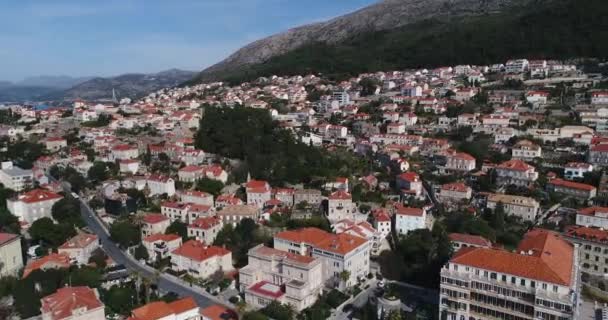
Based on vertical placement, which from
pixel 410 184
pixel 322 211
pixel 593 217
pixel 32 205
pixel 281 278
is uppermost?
pixel 410 184

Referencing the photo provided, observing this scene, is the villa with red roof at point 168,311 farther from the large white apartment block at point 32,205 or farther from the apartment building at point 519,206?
the apartment building at point 519,206

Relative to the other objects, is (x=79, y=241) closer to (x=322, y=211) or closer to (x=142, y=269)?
(x=142, y=269)

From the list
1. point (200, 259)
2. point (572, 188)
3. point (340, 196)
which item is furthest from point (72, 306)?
point (572, 188)

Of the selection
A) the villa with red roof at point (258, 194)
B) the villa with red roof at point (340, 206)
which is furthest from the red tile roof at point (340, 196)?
the villa with red roof at point (258, 194)

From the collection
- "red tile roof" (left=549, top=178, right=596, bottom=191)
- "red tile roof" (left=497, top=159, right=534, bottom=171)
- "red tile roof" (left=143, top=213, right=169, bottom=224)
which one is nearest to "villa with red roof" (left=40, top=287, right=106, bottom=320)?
"red tile roof" (left=143, top=213, right=169, bottom=224)

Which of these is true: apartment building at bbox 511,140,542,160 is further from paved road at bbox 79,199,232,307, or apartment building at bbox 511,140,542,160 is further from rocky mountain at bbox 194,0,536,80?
rocky mountain at bbox 194,0,536,80

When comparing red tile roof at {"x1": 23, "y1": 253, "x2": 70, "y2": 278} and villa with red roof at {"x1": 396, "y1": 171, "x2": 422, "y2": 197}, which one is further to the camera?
villa with red roof at {"x1": 396, "y1": 171, "x2": 422, "y2": 197}
